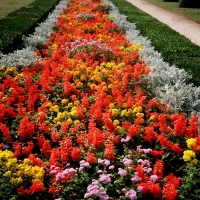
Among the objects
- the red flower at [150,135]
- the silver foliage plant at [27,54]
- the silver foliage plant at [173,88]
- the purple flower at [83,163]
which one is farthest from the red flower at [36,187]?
the silver foliage plant at [27,54]

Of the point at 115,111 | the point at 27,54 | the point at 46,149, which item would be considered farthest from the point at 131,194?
the point at 27,54

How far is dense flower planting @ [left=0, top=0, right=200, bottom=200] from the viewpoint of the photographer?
3.47 m

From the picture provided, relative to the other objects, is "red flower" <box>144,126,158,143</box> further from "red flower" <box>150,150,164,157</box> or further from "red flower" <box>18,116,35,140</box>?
"red flower" <box>18,116,35,140</box>

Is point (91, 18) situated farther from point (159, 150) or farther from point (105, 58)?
point (159, 150)

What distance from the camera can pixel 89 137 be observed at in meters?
4.36

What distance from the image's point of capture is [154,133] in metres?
4.38

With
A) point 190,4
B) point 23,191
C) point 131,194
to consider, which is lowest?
point 23,191

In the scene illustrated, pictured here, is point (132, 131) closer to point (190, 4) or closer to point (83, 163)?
point (83, 163)

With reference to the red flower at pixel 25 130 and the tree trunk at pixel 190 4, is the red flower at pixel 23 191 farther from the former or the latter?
the tree trunk at pixel 190 4

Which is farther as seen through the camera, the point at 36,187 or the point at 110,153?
the point at 110,153

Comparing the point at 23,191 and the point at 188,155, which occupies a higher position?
the point at 188,155

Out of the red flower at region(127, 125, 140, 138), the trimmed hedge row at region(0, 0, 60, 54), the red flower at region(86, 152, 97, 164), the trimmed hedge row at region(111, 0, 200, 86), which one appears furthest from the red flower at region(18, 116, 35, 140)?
the trimmed hedge row at region(0, 0, 60, 54)

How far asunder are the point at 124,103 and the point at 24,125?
170 cm

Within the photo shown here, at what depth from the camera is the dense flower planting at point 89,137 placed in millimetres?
3475
